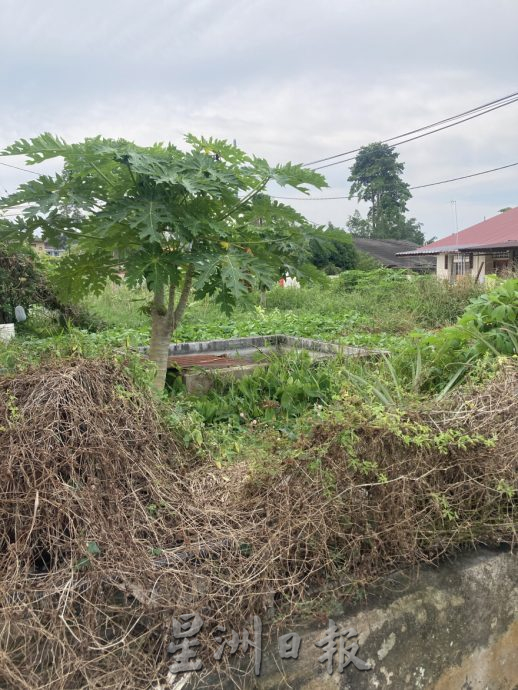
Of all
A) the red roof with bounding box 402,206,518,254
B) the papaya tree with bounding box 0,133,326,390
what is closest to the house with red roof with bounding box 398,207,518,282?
the red roof with bounding box 402,206,518,254

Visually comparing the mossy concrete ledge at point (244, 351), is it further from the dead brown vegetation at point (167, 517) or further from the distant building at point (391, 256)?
the distant building at point (391, 256)

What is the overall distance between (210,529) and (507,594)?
4.82 feet

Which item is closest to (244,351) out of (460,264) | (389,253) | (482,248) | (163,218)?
(163,218)

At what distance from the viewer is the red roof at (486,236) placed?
21.8m

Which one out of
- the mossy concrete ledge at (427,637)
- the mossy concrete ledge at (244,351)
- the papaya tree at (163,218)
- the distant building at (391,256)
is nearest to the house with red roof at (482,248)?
the distant building at (391,256)

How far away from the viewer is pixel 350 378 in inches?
139

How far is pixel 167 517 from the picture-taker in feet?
7.69

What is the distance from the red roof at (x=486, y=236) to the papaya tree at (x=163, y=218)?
19.4 metres

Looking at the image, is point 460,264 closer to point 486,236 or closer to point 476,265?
point 476,265

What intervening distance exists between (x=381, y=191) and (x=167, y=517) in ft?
159

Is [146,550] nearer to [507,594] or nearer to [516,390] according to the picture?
[507,594]

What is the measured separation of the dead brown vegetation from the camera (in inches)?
74.3

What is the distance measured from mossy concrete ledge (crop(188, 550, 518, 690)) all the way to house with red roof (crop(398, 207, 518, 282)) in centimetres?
1873

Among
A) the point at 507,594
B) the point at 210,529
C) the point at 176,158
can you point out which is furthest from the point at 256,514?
the point at 176,158
